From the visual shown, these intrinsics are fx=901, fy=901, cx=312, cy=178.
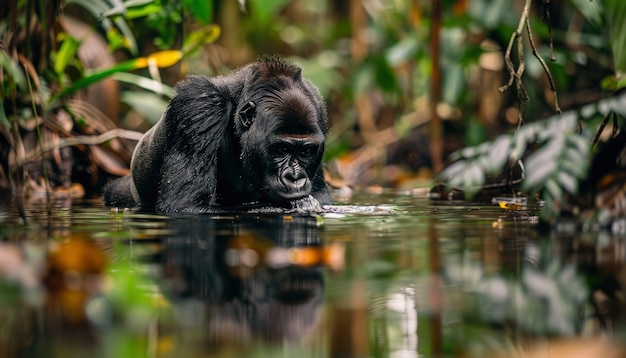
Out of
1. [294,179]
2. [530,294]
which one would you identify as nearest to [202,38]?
[294,179]

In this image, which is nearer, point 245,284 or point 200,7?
point 245,284

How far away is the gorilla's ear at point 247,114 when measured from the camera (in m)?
6.25

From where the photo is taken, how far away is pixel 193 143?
614 cm

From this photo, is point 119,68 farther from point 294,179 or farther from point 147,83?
point 294,179

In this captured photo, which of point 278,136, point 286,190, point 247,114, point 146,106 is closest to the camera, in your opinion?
point 286,190

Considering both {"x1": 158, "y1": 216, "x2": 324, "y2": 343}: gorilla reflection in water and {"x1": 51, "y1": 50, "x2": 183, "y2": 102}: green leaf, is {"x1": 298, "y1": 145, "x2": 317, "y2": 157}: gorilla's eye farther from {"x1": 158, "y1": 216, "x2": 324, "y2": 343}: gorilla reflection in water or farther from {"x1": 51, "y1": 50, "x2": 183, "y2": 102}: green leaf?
{"x1": 51, "y1": 50, "x2": 183, "y2": 102}: green leaf

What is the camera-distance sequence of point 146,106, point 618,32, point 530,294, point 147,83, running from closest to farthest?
point 530,294
point 618,32
point 147,83
point 146,106

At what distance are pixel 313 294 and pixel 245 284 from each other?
0.28 meters

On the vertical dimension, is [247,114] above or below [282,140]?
above

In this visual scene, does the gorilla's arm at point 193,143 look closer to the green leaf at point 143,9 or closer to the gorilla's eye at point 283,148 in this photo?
the gorilla's eye at point 283,148

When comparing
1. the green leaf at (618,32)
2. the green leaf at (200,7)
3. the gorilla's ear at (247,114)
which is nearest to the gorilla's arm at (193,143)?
the gorilla's ear at (247,114)

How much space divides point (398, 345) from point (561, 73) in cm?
818

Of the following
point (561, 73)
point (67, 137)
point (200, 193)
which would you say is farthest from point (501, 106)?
point (200, 193)

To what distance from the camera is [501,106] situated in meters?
11.8
